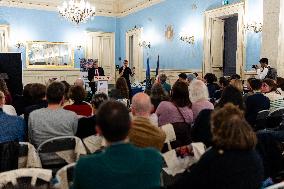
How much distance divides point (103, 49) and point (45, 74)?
10.3 feet

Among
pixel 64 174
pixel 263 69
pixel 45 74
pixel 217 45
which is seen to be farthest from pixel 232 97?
pixel 45 74

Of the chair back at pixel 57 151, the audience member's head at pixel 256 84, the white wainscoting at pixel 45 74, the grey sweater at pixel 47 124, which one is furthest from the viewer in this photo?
the white wainscoting at pixel 45 74

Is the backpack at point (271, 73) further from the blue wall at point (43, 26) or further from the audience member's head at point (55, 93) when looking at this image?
the blue wall at point (43, 26)

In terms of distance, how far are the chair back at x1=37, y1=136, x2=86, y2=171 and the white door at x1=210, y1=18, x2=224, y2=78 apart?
8438mm

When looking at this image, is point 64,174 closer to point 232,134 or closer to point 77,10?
point 232,134

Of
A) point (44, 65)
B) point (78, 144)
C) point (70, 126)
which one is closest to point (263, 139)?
point (78, 144)

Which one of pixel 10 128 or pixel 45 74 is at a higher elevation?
pixel 45 74

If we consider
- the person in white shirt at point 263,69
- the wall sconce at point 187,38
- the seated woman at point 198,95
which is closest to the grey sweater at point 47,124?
the seated woman at point 198,95

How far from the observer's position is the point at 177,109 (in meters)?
3.83

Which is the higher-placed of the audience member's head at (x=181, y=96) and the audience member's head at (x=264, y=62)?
the audience member's head at (x=264, y=62)

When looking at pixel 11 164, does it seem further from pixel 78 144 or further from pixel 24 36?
pixel 24 36

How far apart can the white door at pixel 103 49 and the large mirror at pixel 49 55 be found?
0.99m

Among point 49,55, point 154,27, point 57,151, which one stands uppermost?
point 154,27

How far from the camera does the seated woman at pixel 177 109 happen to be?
12.4 feet
